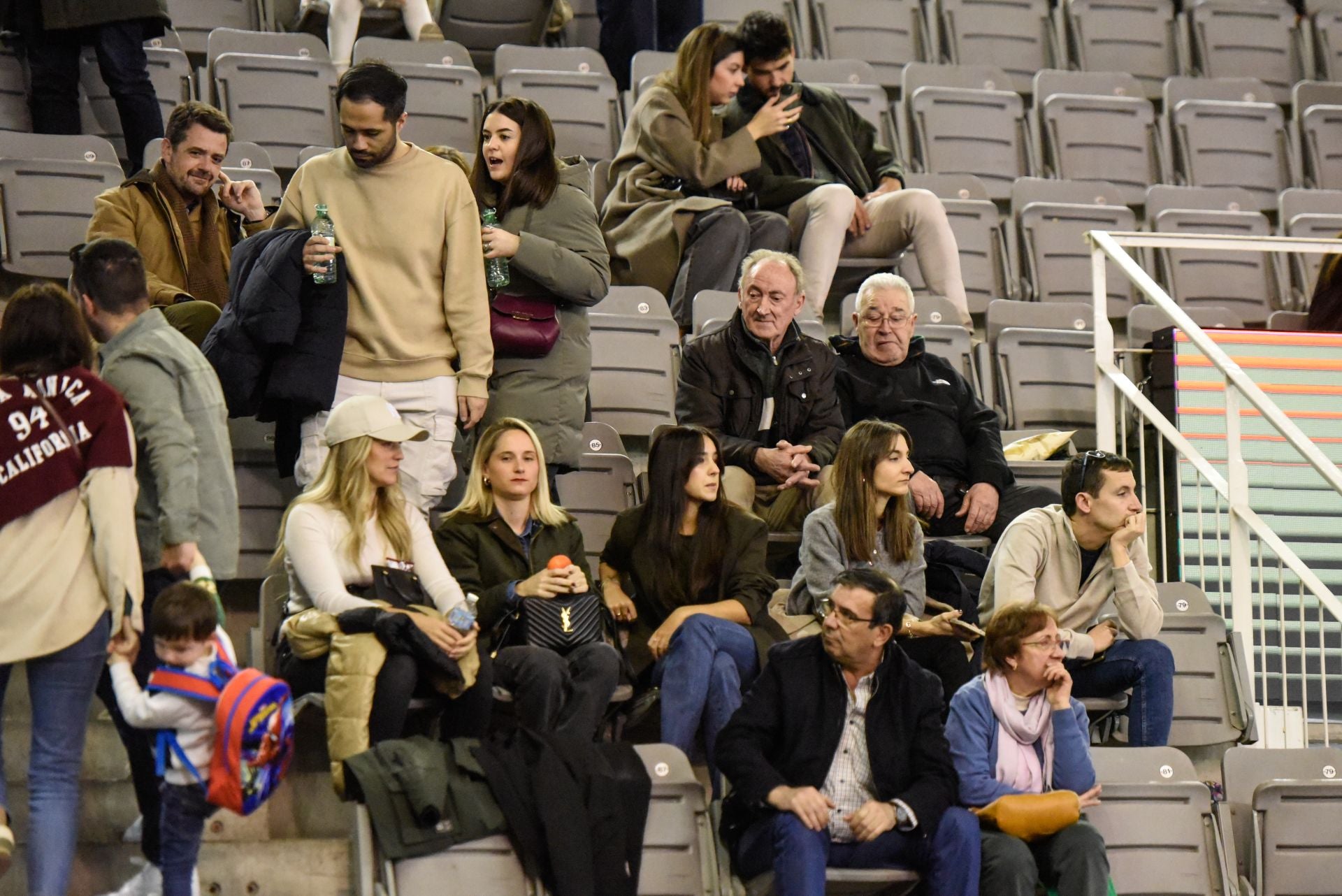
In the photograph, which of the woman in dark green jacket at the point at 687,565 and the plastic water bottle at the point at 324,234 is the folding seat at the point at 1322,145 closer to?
the woman in dark green jacket at the point at 687,565

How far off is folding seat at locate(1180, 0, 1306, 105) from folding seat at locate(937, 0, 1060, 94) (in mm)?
688

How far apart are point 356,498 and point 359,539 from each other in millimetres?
92

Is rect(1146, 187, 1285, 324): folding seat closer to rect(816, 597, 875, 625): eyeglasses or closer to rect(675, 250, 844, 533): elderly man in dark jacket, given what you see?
rect(675, 250, 844, 533): elderly man in dark jacket

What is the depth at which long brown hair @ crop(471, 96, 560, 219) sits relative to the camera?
4945 mm

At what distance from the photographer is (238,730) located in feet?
11.6

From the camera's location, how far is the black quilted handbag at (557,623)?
14.4ft

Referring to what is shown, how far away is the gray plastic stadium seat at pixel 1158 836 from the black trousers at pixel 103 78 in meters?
3.72

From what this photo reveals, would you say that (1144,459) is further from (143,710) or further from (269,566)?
(143,710)

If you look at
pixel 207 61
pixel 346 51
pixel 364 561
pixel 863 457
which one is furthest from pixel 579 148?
pixel 364 561

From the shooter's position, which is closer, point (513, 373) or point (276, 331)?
point (276, 331)

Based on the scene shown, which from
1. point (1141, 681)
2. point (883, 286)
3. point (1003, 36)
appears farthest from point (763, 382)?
point (1003, 36)

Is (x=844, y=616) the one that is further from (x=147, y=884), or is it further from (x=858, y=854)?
(x=147, y=884)

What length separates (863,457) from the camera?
482cm

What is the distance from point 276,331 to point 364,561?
65 cm
